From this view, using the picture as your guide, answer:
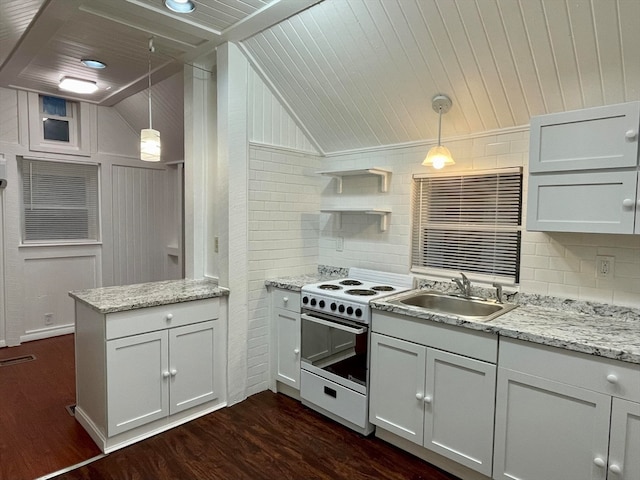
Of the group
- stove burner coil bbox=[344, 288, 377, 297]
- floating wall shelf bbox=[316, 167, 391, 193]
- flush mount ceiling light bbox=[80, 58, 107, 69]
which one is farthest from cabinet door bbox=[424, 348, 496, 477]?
flush mount ceiling light bbox=[80, 58, 107, 69]

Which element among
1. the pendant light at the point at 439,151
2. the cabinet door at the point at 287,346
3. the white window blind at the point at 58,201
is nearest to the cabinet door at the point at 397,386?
the cabinet door at the point at 287,346

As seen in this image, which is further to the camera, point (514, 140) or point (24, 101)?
point (24, 101)

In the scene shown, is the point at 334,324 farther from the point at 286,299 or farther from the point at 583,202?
the point at 583,202

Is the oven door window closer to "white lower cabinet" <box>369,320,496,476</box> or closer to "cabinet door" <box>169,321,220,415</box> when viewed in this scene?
"white lower cabinet" <box>369,320,496,476</box>

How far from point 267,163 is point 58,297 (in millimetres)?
3131

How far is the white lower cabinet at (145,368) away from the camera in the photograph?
2.37 meters

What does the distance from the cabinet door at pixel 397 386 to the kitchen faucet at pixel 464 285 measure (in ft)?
2.00

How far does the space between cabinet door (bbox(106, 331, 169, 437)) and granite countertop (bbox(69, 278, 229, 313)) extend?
0.69 feet

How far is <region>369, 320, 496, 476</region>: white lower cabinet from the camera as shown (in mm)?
2066

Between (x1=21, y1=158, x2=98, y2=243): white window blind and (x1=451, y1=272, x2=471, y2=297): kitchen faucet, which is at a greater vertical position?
(x1=21, y1=158, x2=98, y2=243): white window blind

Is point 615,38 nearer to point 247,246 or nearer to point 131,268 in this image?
point 247,246

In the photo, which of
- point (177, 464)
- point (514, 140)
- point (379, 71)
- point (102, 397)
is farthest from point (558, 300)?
point (102, 397)

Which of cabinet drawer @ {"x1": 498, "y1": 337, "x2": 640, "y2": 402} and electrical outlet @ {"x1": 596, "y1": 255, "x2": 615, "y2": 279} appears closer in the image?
cabinet drawer @ {"x1": 498, "y1": 337, "x2": 640, "y2": 402}

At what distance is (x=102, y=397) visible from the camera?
7.84 ft
